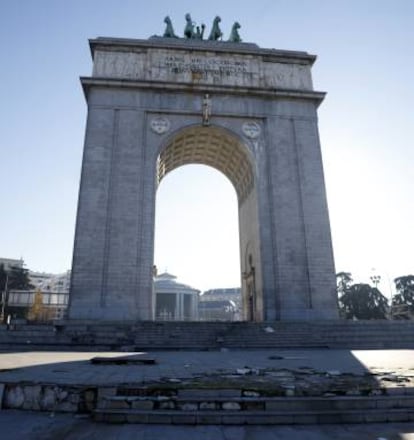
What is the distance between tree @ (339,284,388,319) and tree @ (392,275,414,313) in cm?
736

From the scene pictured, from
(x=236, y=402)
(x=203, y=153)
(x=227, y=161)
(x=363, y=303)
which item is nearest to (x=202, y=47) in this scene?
(x=203, y=153)

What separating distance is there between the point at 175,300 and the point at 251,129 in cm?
4590

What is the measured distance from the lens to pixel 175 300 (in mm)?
63125

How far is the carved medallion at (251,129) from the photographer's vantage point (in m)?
22.7

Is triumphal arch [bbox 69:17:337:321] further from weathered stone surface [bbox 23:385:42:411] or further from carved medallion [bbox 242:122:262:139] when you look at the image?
weathered stone surface [bbox 23:385:42:411]

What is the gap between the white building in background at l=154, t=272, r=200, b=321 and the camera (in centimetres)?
6213

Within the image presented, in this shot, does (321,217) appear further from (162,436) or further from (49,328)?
(162,436)

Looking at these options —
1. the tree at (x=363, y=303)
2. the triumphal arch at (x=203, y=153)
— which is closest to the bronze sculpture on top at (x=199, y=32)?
the triumphal arch at (x=203, y=153)

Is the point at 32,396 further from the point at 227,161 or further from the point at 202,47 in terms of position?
the point at 202,47

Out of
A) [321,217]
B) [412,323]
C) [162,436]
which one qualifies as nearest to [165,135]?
[321,217]

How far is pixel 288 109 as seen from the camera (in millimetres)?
23391

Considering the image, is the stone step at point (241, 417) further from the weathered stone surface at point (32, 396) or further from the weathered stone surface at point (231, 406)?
the weathered stone surface at point (32, 396)

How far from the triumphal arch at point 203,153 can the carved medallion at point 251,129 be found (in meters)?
0.07

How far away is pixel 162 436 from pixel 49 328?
12.9 metres
